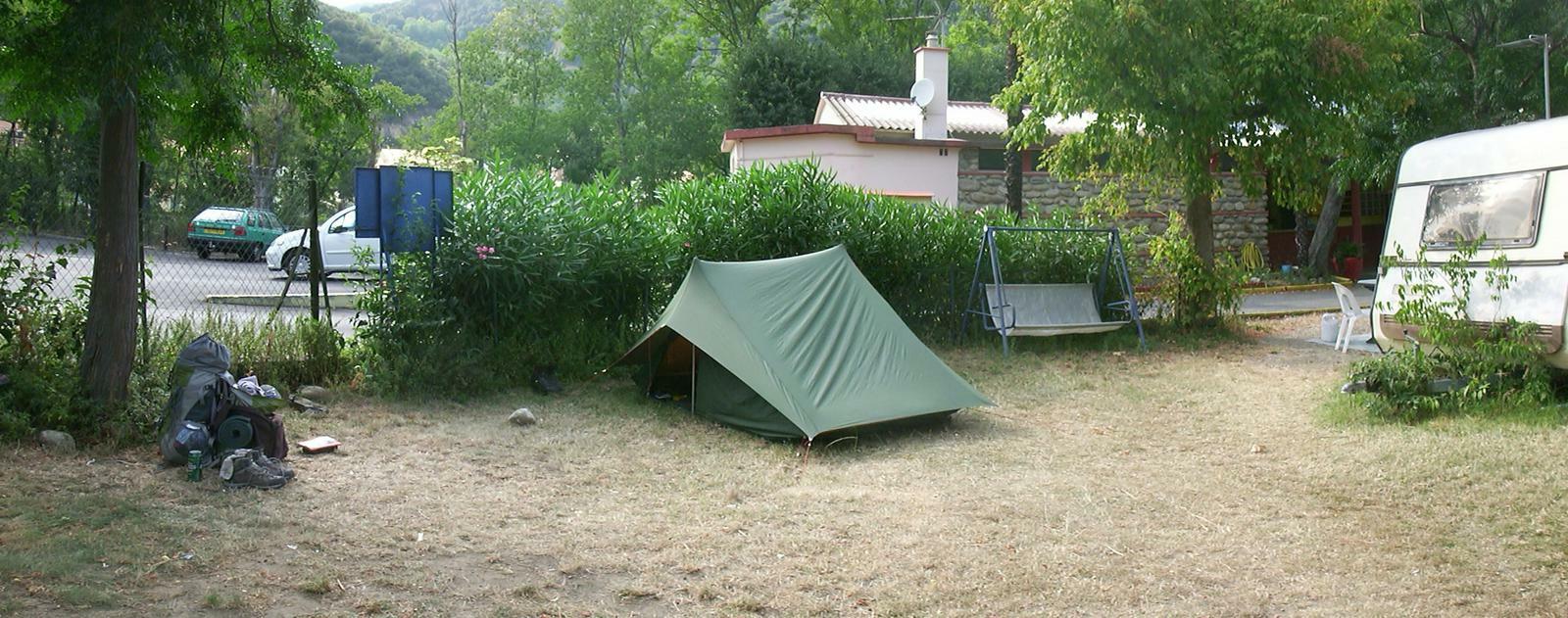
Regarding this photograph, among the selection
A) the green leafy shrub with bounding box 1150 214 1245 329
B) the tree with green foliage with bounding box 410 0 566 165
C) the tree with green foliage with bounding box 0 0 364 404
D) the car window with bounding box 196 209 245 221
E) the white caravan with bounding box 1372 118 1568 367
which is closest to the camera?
the tree with green foliage with bounding box 0 0 364 404

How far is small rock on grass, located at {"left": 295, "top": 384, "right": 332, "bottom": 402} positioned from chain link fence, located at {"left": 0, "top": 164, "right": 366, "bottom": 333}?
2.74 ft

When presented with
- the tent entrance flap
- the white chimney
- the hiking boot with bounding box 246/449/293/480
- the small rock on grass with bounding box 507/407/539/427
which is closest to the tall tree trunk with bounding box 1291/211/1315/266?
the white chimney

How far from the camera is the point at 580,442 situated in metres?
6.89

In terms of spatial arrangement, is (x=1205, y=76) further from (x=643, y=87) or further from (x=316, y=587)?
(x=643, y=87)

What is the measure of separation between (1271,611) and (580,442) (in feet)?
13.7

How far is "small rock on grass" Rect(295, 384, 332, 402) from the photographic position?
7645 millimetres

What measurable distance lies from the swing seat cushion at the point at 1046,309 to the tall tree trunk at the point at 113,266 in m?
7.05

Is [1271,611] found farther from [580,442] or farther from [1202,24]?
[1202,24]

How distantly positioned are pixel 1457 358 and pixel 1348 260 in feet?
47.8

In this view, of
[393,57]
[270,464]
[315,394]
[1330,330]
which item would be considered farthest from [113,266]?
[393,57]

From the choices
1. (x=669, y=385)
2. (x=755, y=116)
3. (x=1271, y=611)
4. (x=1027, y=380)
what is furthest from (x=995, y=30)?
(x=755, y=116)

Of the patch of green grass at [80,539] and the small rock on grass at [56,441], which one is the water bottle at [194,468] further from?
the small rock on grass at [56,441]

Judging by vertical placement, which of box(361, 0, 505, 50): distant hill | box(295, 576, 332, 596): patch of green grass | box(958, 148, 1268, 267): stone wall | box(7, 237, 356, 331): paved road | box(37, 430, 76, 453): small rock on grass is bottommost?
box(295, 576, 332, 596): patch of green grass

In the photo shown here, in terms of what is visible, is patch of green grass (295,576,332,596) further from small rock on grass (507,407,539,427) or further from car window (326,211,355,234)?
car window (326,211,355,234)
